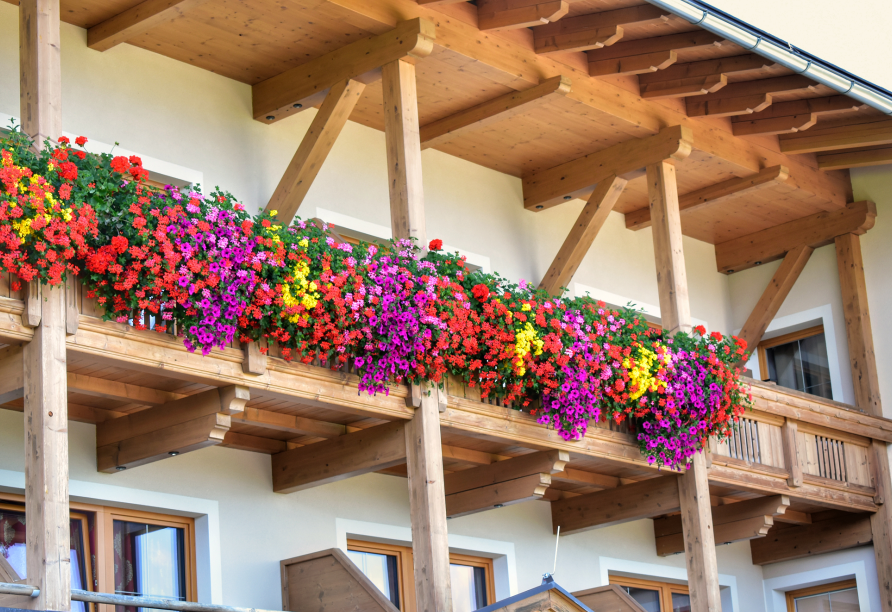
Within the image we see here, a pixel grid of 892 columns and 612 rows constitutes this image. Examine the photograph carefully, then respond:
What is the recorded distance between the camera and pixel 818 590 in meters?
12.6

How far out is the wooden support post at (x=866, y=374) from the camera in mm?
11867

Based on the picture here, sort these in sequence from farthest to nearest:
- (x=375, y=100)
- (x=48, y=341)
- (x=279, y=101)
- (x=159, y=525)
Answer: (x=375, y=100), (x=279, y=101), (x=159, y=525), (x=48, y=341)

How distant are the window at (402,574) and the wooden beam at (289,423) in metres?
1.24

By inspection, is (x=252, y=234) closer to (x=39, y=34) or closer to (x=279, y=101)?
(x=39, y=34)

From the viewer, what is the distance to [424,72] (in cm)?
952

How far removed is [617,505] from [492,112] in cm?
344

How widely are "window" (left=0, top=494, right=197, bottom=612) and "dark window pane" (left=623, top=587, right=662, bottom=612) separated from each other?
483 centimetres

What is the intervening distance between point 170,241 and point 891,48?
7.50 meters

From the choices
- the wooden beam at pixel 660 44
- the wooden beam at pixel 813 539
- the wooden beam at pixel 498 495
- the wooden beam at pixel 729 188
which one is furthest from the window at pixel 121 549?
the wooden beam at pixel 813 539

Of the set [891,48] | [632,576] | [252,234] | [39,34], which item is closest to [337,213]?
[252,234]

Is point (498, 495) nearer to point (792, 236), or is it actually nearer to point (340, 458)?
point (340, 458)

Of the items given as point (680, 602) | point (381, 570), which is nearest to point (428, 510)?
point (381, 570)

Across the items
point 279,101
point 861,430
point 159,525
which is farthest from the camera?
point 861,430

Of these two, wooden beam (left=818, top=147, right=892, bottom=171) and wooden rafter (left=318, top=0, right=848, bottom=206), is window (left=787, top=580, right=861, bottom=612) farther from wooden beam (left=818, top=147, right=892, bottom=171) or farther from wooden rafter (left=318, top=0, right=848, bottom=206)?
wooden beam (left=818, top=147, right=892, bottom=171)
